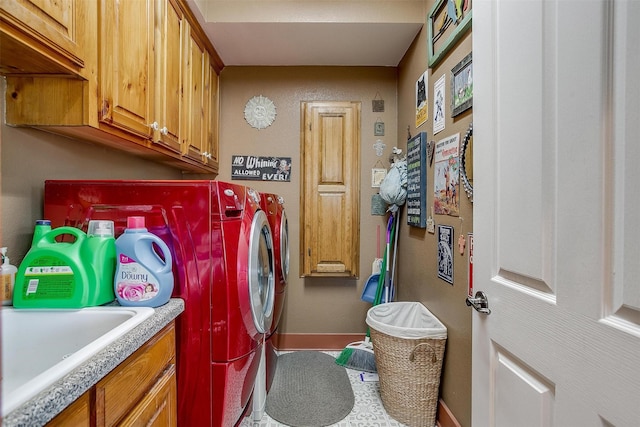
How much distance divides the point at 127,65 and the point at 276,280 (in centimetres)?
134

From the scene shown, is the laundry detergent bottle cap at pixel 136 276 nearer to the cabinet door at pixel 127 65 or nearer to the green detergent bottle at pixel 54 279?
the green detergent bottle at pixel 54 279

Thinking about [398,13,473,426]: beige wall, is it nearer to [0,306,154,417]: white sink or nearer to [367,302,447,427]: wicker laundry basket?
[367,302,447,427]: wicker laundry basket

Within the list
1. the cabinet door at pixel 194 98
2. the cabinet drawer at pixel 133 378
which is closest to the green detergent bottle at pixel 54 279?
the cabinet drawer at pixel 133 378

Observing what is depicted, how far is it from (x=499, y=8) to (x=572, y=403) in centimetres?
101

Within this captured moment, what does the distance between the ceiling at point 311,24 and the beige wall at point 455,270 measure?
7.4 inches

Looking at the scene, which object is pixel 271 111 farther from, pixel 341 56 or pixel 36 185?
pixel 36 185

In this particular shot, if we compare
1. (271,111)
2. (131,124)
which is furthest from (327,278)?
(131,124)

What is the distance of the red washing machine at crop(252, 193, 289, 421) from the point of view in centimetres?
180

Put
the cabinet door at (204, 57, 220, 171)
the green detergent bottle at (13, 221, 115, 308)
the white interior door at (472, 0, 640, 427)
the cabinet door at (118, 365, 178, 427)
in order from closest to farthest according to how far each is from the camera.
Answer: the white interior door at (472, 0, 640, 427)
the cabinet door at (118, 365, 178, 427)
the green detergent bottle at (13, 221, 115, 308)
the cabinet door at (204, 57, 220, 171)

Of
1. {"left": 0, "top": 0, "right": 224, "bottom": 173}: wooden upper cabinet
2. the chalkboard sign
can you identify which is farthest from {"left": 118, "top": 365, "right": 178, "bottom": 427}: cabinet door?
the chalkboard sign

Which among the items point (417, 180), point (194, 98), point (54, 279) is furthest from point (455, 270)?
point (194, 98)

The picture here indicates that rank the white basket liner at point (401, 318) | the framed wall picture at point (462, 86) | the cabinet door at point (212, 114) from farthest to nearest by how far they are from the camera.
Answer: the cabinet door at point (212, 114) → the white basket liner at point (401, 318) → the framed wall picture at point (462, 86)

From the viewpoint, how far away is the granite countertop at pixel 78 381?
57 cm

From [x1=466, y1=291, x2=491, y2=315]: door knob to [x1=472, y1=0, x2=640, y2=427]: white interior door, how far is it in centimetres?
2
